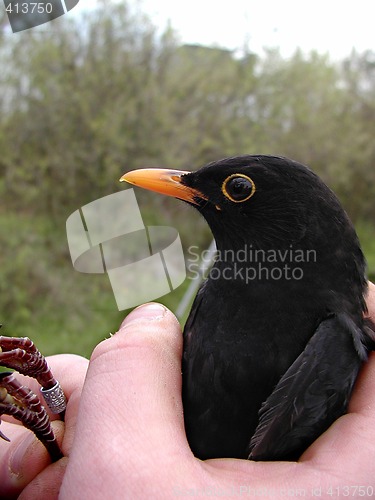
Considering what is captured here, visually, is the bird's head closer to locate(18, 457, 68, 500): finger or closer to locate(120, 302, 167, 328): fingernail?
locate(120, 302, 167, 328): fingernail

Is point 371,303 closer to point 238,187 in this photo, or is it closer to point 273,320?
point 273,320

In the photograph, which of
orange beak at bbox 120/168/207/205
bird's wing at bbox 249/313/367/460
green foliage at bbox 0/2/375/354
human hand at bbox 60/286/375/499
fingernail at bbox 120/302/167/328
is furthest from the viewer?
green foliage at bbox 0/2/375/354

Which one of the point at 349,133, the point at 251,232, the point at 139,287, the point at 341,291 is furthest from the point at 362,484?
the point at 349,133

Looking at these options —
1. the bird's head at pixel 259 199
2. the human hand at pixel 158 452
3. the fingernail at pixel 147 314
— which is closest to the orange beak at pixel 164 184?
the bird's head at pixel 259 199

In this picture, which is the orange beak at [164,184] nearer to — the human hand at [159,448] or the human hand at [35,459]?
the human hand at [159,448]

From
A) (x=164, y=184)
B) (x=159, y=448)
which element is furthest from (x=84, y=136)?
(x=159, y=448)

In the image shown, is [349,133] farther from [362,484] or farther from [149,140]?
[362,484]

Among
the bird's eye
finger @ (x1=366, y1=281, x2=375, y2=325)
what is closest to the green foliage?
the bird's eye
